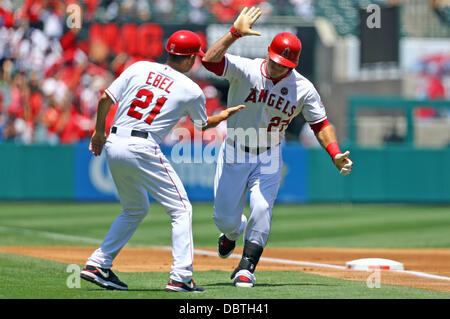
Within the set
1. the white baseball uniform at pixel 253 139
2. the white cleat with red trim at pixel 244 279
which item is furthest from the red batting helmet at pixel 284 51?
the white cleat with red trim at pixel 244 279

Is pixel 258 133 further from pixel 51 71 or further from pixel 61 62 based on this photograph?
pixel 61 62

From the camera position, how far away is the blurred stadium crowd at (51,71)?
18.1 metres

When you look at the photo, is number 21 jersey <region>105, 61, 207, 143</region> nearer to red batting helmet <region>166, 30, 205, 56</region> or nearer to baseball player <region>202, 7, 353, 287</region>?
red batting helmet <region>166, 30, 205, 56</region>

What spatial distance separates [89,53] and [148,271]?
12.9m

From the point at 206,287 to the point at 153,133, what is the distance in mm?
1324

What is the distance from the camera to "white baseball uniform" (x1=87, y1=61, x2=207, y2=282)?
19.5 feet

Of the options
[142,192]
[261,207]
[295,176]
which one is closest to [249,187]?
[261,207]

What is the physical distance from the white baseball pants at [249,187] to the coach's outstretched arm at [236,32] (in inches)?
34.4

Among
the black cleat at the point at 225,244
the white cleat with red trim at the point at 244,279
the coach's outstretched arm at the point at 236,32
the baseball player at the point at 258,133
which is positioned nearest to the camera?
the coach's outstretched arm at the point at 236,32

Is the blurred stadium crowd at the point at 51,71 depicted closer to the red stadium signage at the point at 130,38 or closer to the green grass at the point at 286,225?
the red stadium signage at the point at 130,38

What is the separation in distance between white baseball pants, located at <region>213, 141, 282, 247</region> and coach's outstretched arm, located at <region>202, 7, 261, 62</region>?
0.87m

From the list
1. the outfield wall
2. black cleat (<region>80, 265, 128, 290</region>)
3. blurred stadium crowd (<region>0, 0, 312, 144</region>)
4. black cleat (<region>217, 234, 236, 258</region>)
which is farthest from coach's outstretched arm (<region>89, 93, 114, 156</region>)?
blurred stadium crowd (<region>0, 0, 312, 144</region>)

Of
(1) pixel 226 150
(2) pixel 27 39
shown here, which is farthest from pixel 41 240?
(2) pixel 27 39

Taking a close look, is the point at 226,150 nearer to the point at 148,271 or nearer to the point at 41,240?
the point at 148,271
